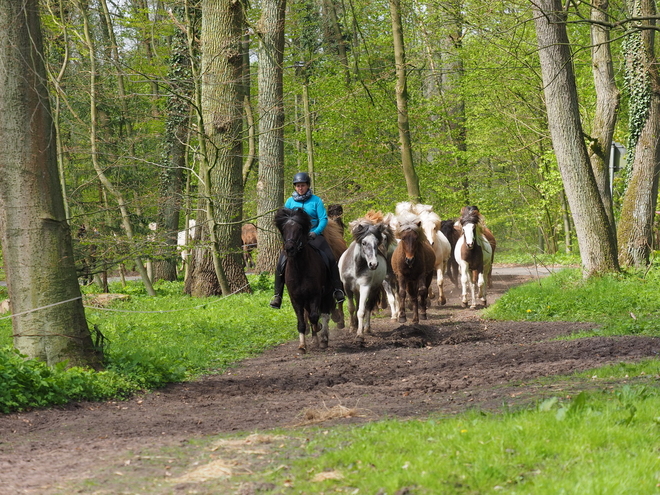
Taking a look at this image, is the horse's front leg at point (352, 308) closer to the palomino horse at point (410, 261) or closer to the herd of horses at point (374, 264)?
the herd of horses at point (374, 264)

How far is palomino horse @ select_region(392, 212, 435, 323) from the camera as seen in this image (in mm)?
15328

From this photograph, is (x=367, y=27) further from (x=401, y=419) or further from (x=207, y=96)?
(x=401, y=419)

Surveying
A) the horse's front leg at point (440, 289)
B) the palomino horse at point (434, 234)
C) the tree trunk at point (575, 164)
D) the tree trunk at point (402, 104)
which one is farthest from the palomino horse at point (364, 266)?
the tree trunk at point (402, 104)

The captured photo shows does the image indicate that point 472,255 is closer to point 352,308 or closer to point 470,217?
point 470,217

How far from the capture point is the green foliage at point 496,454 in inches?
174

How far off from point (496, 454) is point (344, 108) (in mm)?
20064

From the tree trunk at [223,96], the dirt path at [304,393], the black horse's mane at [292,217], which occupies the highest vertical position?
the tree trunk at [223,96]

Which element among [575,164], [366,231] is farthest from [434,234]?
[366,231]

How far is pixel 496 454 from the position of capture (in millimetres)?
4879

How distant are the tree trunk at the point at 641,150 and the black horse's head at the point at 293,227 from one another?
1034 cm

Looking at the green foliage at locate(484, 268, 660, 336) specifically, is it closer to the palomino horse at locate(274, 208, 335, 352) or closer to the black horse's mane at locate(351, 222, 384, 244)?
the black horse's mane at locate(351, 222, 384, 244)

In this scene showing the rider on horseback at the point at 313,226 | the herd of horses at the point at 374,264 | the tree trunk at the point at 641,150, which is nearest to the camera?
the herd of horses at the point at 374,264

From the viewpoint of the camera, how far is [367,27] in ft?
100

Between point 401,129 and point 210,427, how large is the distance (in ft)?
54.1
